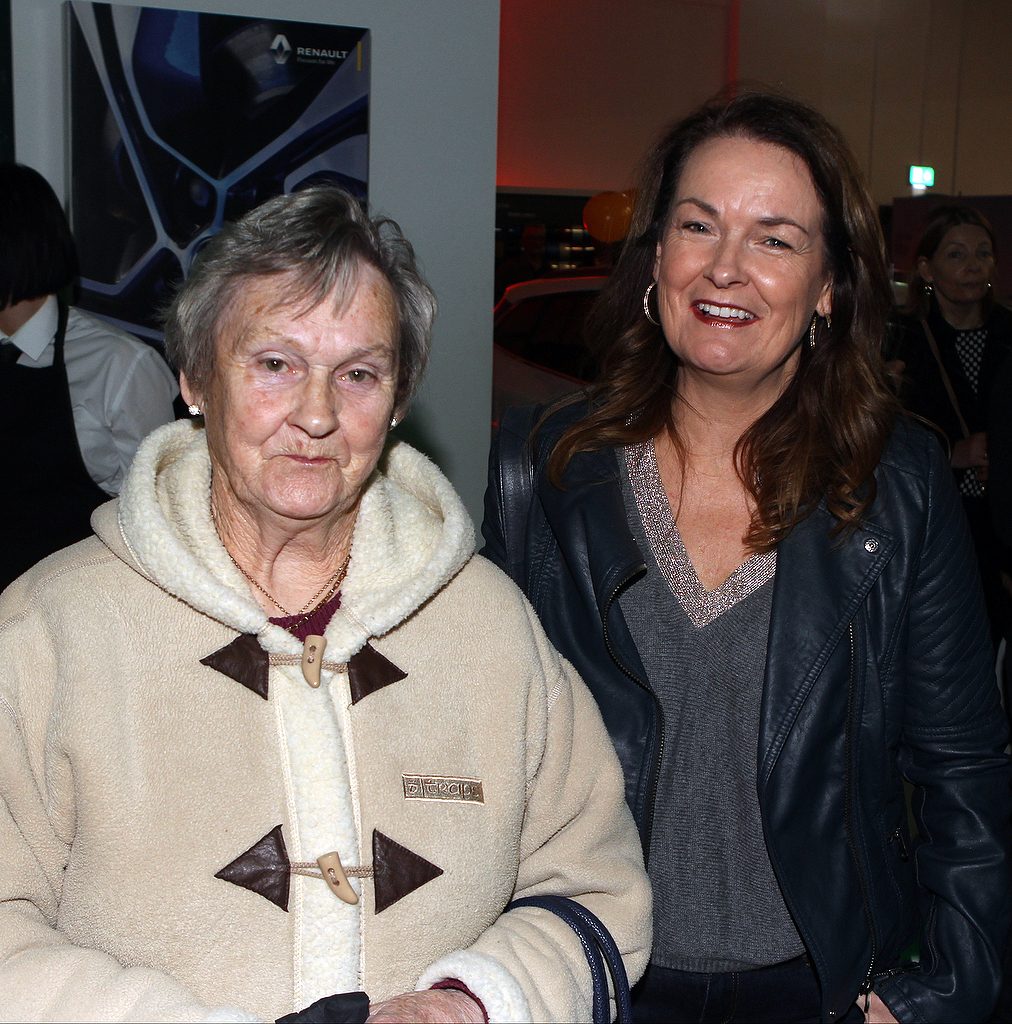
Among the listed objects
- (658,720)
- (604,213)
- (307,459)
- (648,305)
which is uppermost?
(604,213)

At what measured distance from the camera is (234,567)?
1.62 m

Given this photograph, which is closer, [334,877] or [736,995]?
[334,877]

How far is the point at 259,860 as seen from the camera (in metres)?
1.50

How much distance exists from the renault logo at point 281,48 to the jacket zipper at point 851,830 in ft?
9.03

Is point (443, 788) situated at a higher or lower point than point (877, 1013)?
higher

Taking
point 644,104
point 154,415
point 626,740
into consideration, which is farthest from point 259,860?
point 644,104

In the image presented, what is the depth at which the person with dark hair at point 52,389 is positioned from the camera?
125 inches

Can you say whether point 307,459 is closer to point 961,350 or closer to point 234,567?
point 234,567

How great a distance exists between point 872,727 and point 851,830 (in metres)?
0.16

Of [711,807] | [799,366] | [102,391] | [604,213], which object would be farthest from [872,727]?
[604,213]

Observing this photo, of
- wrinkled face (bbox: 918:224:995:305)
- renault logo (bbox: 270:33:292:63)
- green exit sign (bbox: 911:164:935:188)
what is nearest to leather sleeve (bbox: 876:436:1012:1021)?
renault logo (bbox: 270:33:292:63)

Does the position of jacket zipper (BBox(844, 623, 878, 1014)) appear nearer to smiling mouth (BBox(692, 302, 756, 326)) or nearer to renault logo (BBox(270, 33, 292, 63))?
smiling mouth (BBox(692, 302, 756, 326))

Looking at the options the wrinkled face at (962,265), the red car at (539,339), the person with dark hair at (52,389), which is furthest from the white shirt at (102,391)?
the red car at (539,339)

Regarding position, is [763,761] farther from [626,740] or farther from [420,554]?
[420,554]
